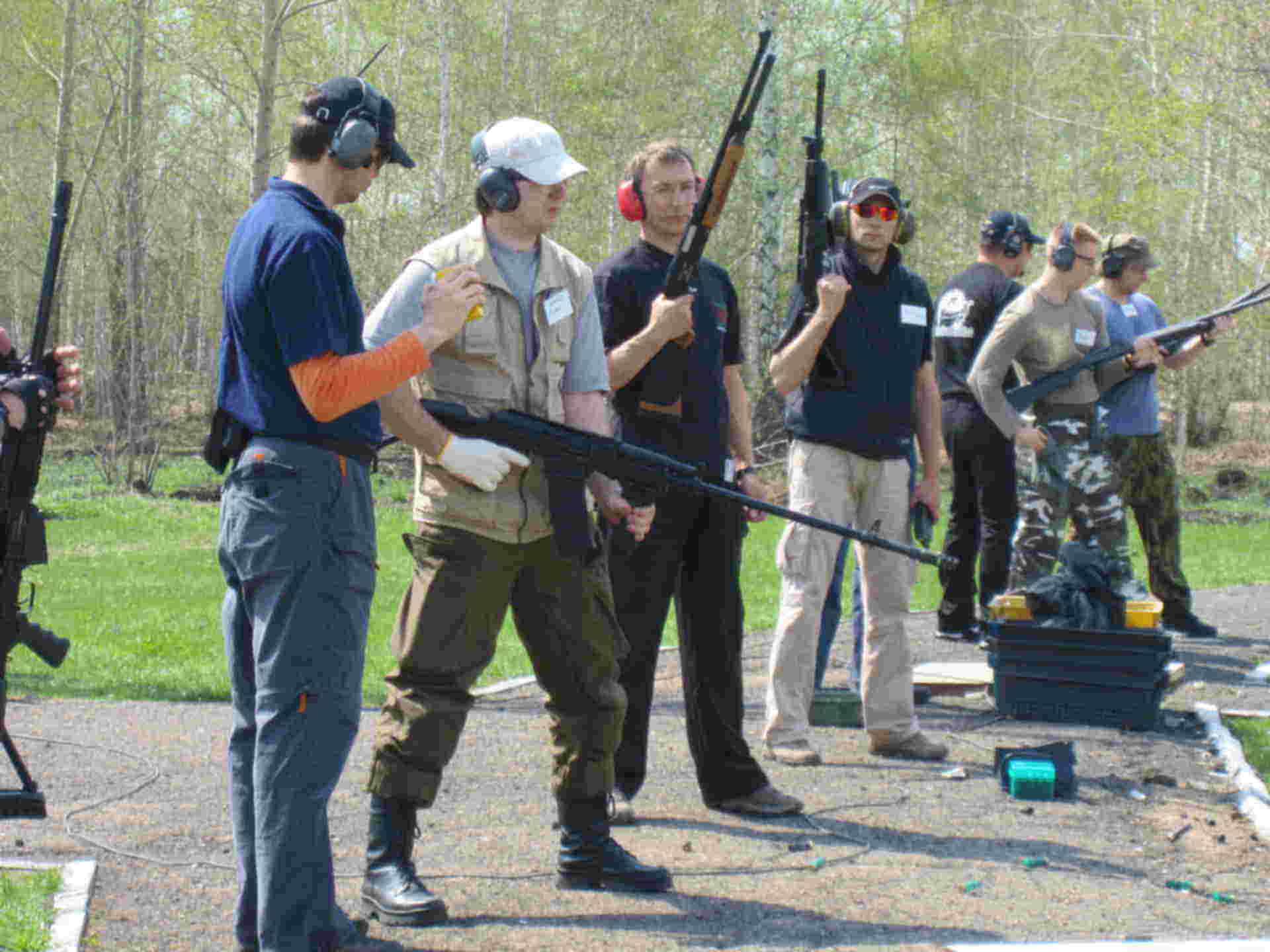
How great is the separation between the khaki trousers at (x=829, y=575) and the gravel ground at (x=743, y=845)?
34 centimetres

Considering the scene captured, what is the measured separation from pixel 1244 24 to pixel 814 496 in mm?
15311

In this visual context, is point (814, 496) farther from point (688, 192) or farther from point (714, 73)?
point (714, 73)

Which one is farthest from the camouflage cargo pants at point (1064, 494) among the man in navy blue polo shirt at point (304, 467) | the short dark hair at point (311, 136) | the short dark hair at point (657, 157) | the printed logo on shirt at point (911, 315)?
the short dark hair at point (311, 136)

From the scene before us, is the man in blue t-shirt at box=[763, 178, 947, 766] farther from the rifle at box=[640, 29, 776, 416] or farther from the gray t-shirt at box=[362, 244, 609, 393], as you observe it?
the gray t-shirt at box=[362, 244, 609, 393]

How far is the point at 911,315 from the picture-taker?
671cm

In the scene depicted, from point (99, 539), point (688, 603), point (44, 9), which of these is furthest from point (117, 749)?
point (44, 9)

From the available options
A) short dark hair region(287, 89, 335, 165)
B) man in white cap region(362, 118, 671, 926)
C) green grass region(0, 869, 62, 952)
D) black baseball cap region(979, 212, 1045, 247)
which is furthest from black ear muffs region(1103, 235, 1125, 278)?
green grass region(0, 869, 62, 952)

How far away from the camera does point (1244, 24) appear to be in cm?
1939

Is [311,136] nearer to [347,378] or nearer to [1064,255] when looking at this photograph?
[347,378]

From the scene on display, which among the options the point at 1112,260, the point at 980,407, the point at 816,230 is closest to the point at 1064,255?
the point at 980,407

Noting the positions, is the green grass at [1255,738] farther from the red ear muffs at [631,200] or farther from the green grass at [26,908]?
the green grass at [26,908]

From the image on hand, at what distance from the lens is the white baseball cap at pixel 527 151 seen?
464 cm

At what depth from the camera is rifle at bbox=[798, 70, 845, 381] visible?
260 inches

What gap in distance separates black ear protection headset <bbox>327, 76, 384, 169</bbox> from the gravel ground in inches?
81.3
